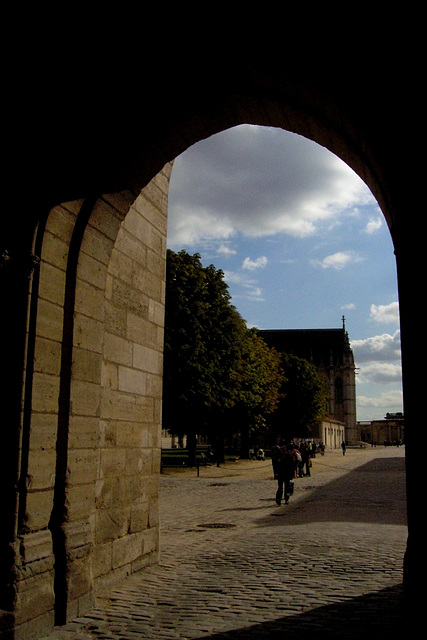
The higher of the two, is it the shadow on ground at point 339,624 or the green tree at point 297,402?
the green tree at point 297,402

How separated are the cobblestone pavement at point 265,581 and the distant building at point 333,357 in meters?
102

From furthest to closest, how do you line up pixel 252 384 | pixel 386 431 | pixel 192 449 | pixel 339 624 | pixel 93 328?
pixel 386 431, pixel 252 384, pixel 192 449, pixel 93 328, pixel 339 624

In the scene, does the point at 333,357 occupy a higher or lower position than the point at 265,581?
higher

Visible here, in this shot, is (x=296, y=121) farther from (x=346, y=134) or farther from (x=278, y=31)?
Result: (x=278, y=31)

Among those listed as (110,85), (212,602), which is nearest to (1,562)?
(212,602)

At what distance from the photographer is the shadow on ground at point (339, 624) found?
15.9ft

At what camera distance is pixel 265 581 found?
6965mm

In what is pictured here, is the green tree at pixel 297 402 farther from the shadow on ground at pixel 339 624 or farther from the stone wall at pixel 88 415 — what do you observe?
the shadow on ground at pixel 339 624

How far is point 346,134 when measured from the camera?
5383mm

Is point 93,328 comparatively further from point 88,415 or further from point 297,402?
point 297,402

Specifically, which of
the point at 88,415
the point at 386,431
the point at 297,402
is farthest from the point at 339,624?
the point at 386,431

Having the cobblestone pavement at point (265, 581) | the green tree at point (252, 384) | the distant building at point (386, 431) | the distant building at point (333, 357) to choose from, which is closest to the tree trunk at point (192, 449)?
the green tree at point (252, 384)

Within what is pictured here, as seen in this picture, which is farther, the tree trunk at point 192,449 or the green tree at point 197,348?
the tree trunk at point 192,449

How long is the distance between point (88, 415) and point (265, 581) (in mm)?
2933
